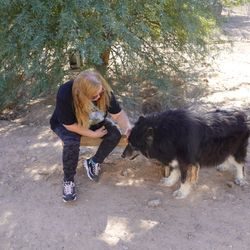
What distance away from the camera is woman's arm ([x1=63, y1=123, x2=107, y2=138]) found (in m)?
3.79

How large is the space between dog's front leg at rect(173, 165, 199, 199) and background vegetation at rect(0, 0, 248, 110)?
6.52 feet

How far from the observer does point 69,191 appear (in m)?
3.79

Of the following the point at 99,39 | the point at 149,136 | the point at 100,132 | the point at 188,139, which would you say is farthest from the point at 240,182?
the point at 99,39

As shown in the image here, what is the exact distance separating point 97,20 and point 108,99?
1.83 m

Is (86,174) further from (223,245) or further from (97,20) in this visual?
(97,20)

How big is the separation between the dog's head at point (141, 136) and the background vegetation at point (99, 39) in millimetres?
1556

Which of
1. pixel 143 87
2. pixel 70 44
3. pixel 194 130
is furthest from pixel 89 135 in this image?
pixel 143 87

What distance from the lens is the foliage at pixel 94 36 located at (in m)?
5.13

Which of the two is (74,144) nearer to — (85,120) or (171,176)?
(85,120)

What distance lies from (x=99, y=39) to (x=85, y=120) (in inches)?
70.8

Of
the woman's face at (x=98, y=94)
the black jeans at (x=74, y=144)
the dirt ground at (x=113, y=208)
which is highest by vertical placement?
the woman's face at (x=98, y=94)

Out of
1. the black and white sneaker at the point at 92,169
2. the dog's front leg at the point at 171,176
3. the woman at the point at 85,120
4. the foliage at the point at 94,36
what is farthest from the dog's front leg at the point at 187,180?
the foliage at the point at 94,36

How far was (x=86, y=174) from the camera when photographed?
14.0 feet

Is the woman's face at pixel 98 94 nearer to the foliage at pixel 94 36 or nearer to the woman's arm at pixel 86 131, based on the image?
the woman's arm at pixel 86 131
